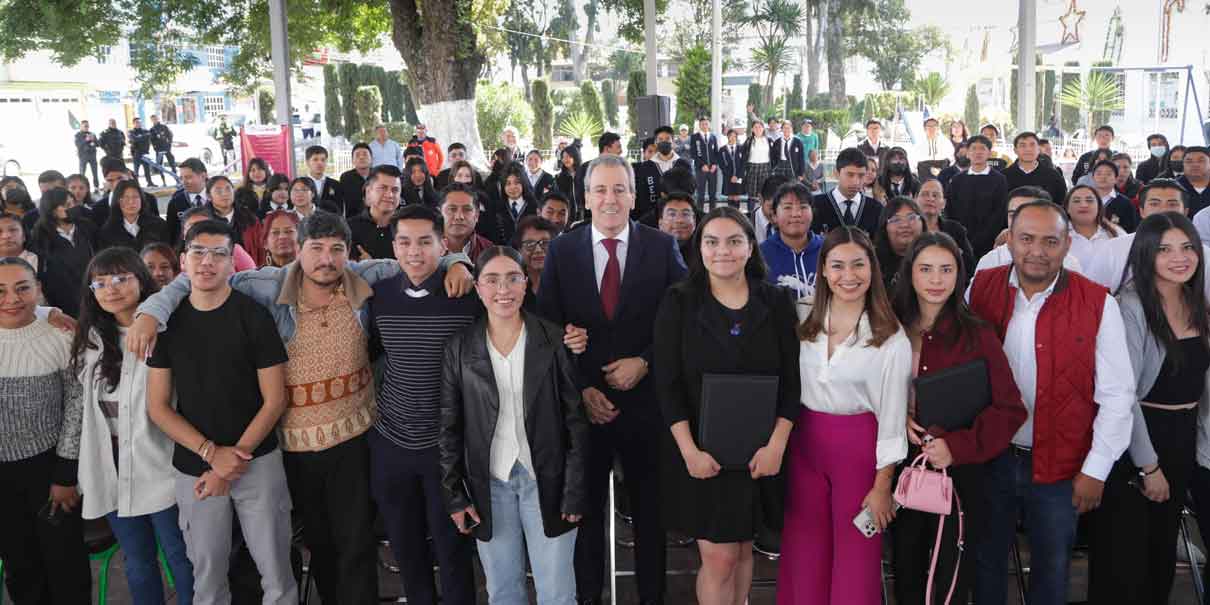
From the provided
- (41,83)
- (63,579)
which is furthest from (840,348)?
(41,83)

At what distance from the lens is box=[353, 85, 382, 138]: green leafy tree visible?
30.0 metres

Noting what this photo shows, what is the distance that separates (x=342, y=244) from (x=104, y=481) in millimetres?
1225

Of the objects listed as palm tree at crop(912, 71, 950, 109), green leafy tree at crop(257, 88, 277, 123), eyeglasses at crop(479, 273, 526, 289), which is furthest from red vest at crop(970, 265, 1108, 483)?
palm tree at crop(912, 71, 950, 109)

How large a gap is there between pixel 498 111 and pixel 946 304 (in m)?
28.8

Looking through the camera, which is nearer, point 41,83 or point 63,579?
point 63,579

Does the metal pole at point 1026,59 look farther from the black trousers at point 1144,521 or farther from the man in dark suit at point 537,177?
the black trousers at point 1144,521

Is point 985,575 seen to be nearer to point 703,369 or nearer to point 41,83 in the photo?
point 703,369

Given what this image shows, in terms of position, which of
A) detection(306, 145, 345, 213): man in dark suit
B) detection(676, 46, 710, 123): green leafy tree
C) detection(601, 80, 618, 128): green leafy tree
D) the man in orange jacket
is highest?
detection(601, 80, 618, 128): green leafy tree

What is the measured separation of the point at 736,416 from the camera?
113 inches

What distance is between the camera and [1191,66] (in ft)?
40.6

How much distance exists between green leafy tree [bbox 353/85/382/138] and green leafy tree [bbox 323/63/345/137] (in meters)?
1.21

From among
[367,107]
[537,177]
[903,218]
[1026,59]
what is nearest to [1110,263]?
[903,218]

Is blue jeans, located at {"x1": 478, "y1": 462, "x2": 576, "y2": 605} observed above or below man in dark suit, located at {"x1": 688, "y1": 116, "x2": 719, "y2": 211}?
below

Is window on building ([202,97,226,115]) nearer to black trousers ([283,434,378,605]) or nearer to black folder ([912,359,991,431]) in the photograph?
black trousers ([283,434,378,605])
